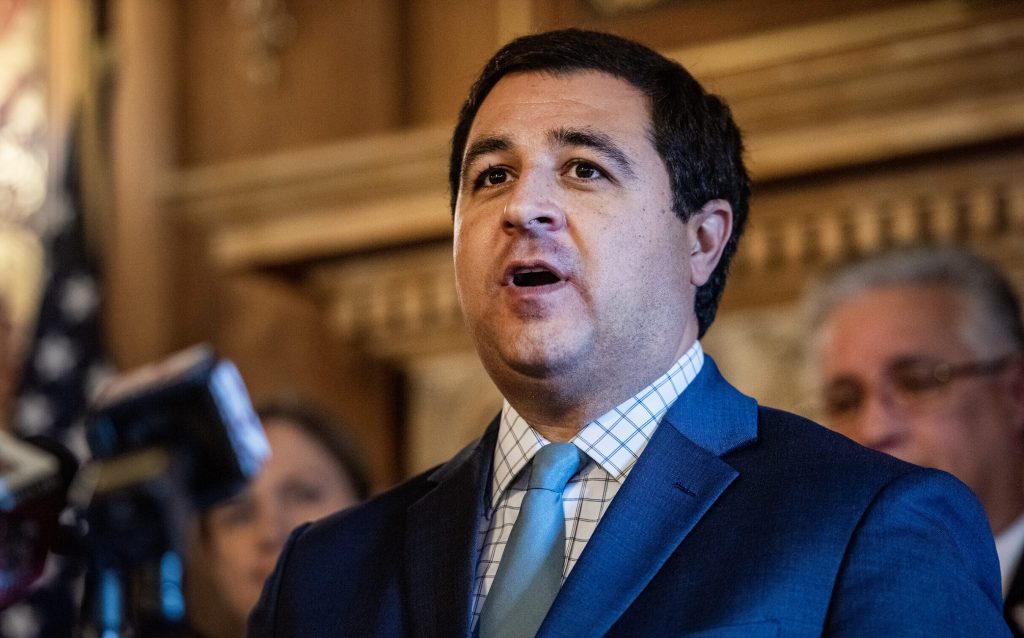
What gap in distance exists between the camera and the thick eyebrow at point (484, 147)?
1.82 m

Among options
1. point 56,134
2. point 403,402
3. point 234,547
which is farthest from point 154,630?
point 56,134

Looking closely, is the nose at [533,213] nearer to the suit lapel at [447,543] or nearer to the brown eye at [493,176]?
the brown eye at [493,176]

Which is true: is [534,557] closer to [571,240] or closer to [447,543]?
[447,543]

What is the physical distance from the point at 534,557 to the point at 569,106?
581 mm

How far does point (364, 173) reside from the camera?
4.27 metres

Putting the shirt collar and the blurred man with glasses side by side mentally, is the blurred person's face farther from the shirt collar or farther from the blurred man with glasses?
the shirt collar

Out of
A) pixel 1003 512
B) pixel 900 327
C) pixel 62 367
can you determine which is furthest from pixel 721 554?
pixel 62 367

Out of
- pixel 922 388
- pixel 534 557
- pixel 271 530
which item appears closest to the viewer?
pixel 534 557

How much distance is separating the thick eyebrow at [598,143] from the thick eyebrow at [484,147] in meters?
0.07

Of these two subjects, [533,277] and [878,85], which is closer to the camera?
[533,277]

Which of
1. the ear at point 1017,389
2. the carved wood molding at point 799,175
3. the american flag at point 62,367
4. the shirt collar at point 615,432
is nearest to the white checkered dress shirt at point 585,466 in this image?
the shirt collar at point 615,432

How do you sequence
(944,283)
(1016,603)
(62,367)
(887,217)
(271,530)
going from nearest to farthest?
(1016,603) < (944,283) < (271,530) < (887,217) < (62,367)

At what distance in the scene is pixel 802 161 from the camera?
12.1 ft

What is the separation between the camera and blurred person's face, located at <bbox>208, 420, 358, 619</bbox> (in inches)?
140
